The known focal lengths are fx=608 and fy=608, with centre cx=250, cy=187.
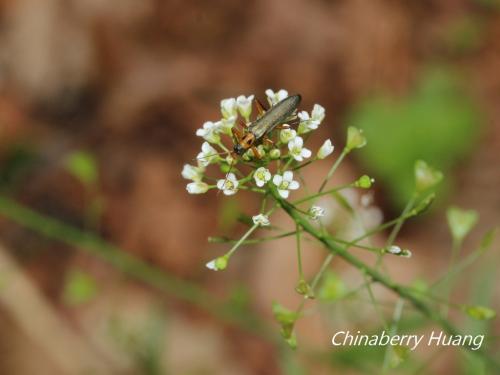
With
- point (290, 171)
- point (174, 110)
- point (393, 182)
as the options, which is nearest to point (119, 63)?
point (174, 110)

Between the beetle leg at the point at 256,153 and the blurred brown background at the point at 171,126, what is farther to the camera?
the blurred brown background at the point at 171,126

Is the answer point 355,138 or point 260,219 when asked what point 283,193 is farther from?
point 355,138

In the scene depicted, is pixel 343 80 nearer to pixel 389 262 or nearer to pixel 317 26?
pixel 317 26

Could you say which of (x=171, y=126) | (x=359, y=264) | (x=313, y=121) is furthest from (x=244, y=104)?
(x=171, y=126)

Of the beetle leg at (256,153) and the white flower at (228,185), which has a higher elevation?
the beetle leg at (256,153)

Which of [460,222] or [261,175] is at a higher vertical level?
[460,222]

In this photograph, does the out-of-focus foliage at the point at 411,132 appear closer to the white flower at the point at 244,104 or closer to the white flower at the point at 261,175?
the white flower at the point at 244,104

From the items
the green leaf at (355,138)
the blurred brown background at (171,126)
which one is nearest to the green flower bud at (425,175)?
the green leaf at (355,138)
